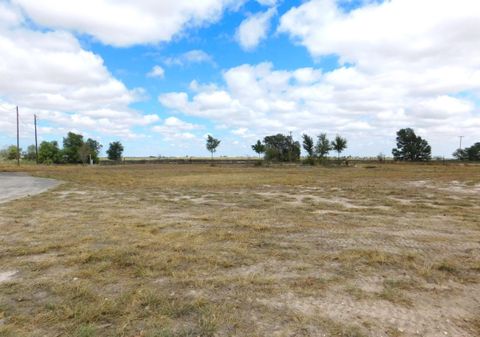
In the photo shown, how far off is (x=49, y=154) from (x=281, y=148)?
1934 inches

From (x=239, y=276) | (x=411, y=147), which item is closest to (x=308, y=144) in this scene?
(x=411, y=147)

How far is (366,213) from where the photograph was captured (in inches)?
405

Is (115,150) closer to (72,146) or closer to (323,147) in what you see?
(72,146)

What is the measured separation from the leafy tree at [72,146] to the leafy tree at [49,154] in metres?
1.47

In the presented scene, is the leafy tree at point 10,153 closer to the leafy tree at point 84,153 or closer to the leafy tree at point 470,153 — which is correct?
the leafy tree at point 84,153

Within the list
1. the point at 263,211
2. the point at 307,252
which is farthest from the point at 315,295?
the point at 263,211

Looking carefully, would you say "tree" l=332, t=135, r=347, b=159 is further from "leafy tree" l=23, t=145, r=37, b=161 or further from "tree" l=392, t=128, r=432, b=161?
"leafy tree" l=23, t=145, r=37, b=161

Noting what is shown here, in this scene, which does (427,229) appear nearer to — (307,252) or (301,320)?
(307,252)

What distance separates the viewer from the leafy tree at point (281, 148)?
66812 mm

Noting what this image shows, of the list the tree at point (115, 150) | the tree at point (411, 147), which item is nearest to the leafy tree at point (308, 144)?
the tree at point (411, 147)

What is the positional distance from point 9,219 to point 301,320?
27.7 ft

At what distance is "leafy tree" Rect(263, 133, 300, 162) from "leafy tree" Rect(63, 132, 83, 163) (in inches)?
1586

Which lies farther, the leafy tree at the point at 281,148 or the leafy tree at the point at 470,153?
the leafy tree at the point at 470,153

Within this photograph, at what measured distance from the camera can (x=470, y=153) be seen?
86250 millimetres
